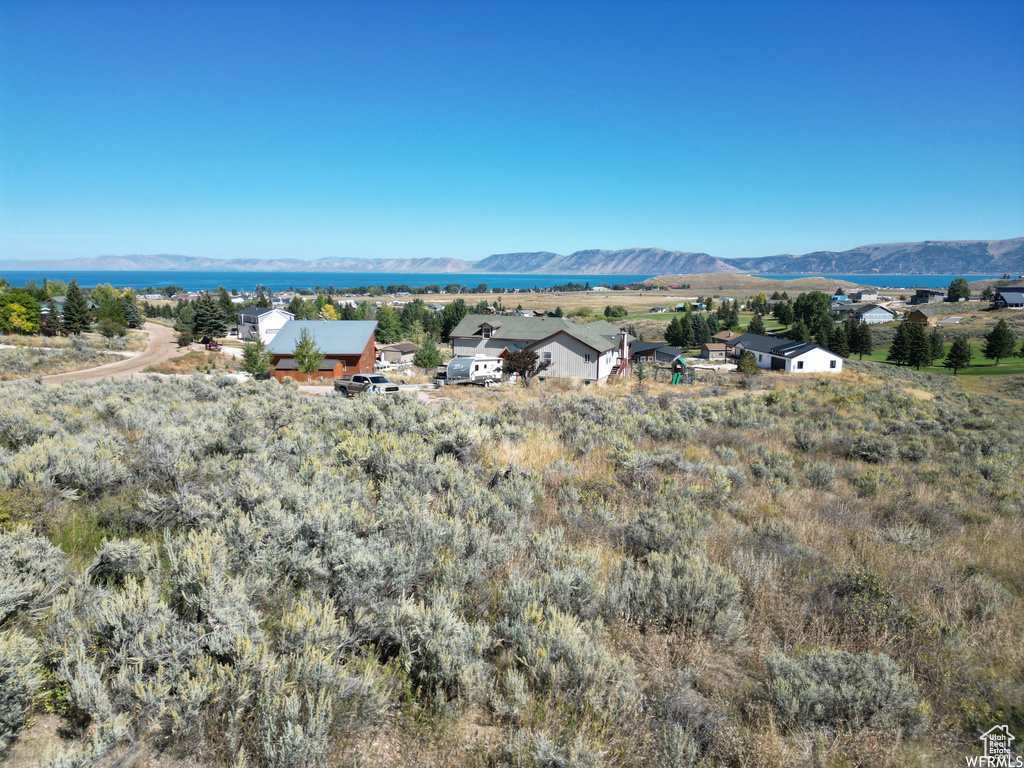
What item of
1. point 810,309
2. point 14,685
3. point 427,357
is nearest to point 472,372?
point 427,357

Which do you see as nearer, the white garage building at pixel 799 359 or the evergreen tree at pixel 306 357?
the evergreen tree at pixel 306 357

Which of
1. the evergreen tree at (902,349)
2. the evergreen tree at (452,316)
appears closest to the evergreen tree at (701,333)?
the evergreen tree at (902,349)

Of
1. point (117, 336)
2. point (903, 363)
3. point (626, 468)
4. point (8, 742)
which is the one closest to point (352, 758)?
point (8, 742)

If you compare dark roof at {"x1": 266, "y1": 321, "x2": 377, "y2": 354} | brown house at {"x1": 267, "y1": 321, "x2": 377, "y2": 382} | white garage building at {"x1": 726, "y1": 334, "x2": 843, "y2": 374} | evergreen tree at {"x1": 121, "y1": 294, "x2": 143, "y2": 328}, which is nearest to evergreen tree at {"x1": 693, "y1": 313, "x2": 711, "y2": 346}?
white garage building at {"x1": 726, "y1": 334, "x2": 843, "y2": 374}

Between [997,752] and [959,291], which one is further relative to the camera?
[959,291]

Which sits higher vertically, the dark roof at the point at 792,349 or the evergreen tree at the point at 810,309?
the evergreen tree at the point at 810,309

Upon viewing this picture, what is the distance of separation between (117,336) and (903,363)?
11379cm

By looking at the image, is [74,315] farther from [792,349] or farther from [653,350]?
[792,349]

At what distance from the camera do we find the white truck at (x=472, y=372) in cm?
3644

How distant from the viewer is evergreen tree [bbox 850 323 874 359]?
8400 cm

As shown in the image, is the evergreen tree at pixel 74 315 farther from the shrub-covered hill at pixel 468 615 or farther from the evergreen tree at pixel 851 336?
the evergreen tree at pixel 851 336

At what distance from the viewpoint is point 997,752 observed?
322cm

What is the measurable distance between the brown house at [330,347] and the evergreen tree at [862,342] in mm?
84462

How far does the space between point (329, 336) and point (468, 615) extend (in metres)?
43.9
